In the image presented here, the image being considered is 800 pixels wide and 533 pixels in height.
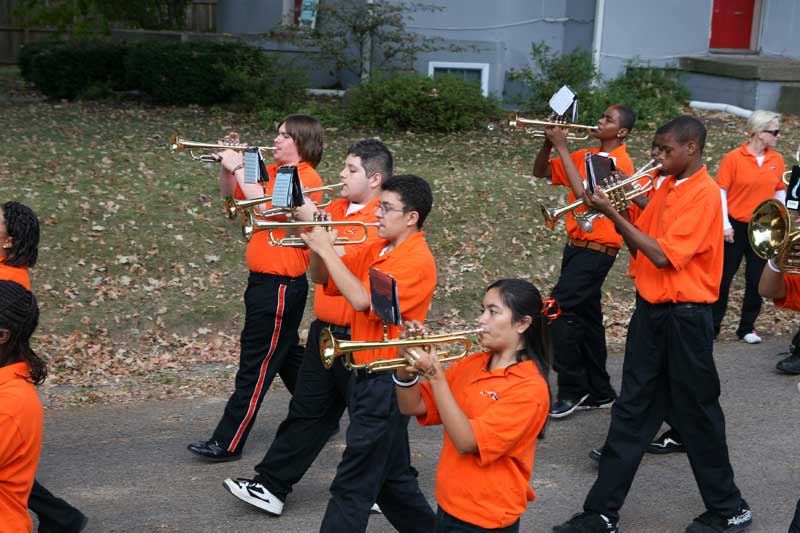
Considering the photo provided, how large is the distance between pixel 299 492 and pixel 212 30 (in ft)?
51.7

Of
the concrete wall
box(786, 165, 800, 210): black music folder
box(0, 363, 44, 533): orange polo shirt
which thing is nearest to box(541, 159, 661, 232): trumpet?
box(786, 165, 800, 210): black music folder

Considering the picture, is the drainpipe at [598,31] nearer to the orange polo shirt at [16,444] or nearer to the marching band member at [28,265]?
the marching band member at [28,265]

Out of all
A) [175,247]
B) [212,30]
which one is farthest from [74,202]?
[212,30]

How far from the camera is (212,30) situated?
19.7 m

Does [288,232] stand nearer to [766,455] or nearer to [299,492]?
[299,492]

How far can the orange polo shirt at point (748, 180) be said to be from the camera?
25.4 feet

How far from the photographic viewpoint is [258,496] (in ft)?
16.5

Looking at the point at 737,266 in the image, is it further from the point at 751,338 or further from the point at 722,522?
the point at 722,522

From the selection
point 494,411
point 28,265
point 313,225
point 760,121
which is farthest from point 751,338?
point 28,265

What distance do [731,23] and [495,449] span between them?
13.9 meters

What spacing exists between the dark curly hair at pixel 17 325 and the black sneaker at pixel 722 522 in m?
3.21

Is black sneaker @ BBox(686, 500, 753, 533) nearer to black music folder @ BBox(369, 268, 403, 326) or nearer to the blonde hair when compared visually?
black music folder @ BBox(369, 268, 403, 326)

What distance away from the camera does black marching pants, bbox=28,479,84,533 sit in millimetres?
4566

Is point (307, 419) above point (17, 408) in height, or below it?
below
